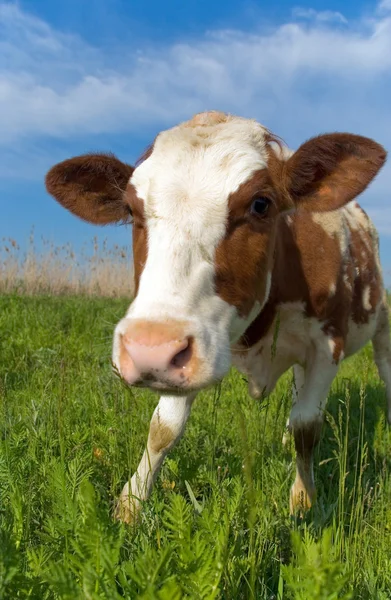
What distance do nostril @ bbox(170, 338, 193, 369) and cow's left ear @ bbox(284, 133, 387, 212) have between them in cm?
147

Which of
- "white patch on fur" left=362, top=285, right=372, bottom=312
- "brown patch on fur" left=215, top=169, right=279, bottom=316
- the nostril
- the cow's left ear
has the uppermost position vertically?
the cow's left ear

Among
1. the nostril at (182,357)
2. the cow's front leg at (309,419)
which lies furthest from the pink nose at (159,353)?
the cow's front leg at (309,419)

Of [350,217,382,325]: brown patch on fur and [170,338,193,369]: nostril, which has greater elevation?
[350,217,382,325]: brown patch on fur

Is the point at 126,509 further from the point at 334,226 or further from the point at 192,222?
the point at 334,226

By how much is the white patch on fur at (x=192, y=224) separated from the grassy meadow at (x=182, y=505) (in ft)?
1.44

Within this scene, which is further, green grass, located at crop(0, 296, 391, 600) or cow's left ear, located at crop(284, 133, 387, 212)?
cow's left ear, located at crop(284, 133, 387, 212)

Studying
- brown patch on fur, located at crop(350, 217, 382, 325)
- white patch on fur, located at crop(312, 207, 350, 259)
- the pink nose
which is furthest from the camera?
brown patch on fur, located at crop(350, 217, 382, 325)

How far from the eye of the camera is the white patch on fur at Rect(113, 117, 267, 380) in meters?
2.15

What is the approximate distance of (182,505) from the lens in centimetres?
163

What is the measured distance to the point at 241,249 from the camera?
2.66m

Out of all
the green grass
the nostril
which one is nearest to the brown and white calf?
the nostril

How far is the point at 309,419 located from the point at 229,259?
1390mm

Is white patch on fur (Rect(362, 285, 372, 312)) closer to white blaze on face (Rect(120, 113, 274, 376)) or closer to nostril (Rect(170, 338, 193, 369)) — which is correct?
white blaze on face (Rect(120, 113, 274, 376))

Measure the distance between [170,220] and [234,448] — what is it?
1847 millimetres
